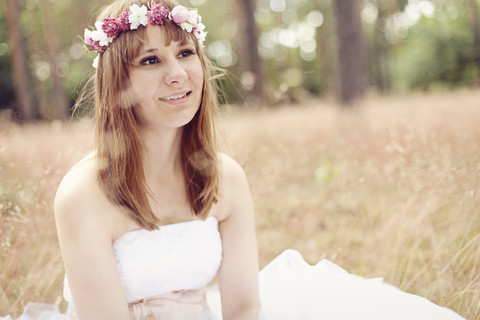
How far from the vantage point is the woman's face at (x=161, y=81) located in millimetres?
1456

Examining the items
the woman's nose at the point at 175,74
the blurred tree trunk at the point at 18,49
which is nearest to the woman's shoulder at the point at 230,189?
the woman's nose at the point at 175,74

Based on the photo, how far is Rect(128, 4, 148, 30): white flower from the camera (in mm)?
1418

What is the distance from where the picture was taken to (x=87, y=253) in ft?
4.41

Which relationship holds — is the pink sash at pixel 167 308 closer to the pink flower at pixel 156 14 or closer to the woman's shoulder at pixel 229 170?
the woman's shoulder at pixel 229 170

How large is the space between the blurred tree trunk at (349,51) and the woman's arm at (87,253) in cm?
533

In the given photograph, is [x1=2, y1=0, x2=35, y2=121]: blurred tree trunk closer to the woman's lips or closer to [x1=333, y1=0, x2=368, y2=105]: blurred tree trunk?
[x1=333, y1=0, x2=368, y2=105]: blurred tree trunk

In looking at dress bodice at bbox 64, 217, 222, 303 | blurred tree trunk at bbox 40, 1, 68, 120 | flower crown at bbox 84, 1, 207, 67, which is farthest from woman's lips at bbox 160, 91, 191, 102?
blurred tree trunk at bbox 40, 1, 68, 120

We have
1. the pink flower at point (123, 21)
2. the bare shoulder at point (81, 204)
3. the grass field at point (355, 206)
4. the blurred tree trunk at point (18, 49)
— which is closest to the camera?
the bare shoulder at point (81, 204)

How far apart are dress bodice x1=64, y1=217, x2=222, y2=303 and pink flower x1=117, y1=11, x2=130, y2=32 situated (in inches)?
28.3

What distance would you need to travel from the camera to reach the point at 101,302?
4.48 ft

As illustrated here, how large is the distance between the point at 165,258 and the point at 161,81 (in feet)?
2.08

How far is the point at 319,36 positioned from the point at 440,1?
704 cm

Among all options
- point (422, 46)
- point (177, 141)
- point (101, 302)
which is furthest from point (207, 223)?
point (422, 46)

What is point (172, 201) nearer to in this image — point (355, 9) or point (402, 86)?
point (355, 9)
